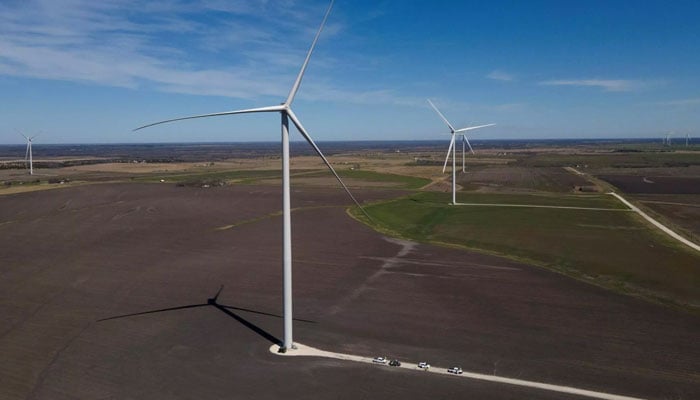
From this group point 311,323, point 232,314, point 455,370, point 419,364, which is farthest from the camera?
point 232,314

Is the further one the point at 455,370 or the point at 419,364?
A: the point at 419,364

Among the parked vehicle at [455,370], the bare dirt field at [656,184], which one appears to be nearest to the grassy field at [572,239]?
the parked vehicle at [455,370]

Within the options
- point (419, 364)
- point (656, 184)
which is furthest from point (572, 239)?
point (656, 184)

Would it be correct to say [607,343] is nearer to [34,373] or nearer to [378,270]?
[378,270]

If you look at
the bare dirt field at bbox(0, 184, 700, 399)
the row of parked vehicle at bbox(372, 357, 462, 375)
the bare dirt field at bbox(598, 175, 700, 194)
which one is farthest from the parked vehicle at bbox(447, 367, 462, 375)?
the bare dirt field at bbox(598, 175, 700, 194)

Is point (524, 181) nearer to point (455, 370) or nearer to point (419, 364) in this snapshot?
point (419, 364)

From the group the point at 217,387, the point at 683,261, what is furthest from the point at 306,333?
the point at 683,261

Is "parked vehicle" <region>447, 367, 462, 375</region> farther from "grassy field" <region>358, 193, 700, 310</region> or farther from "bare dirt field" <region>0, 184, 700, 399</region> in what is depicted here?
"grassy field" <region>358, 193, 700, 310</region>
